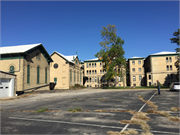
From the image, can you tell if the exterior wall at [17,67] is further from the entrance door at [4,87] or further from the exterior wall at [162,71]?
the exterior wall at [162,71]

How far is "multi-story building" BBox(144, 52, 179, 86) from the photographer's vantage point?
54719 millimetres

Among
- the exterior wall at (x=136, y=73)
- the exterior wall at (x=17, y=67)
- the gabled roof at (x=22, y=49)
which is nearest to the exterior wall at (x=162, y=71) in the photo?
the exterior wall at (x=136, y=73)

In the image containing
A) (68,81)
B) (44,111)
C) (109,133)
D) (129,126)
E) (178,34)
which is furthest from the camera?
(68,81)

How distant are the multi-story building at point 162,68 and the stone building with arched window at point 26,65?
39.9m

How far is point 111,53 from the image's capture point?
42.2m

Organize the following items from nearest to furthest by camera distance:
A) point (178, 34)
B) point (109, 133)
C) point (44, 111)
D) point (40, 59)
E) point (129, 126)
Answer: point (109, 133), point (129, 126), point (44, 111), point (40, 59), point (178, 34)

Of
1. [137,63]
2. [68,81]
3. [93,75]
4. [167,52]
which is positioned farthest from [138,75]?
[68,81]

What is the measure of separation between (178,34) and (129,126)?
37.7m

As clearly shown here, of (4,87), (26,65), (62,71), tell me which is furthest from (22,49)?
(62,71)

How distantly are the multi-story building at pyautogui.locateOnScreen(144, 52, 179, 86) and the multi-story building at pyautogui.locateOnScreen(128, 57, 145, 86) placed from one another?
458 centimetres

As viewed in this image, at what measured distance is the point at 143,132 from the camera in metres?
A: 4.98

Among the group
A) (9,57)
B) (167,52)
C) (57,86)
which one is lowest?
(57,86)

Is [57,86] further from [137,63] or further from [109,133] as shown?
[109,133]

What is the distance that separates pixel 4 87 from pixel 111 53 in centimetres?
2861
